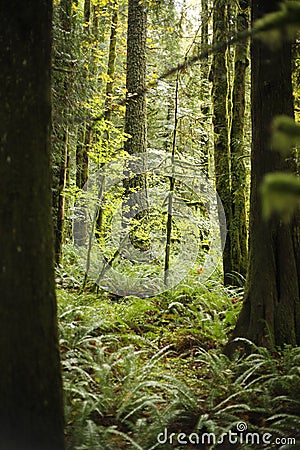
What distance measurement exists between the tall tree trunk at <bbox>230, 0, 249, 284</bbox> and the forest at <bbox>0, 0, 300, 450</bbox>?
3 cm

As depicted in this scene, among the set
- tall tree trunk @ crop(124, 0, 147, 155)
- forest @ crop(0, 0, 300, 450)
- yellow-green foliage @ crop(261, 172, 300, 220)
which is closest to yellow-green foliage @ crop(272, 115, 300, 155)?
forest @ crop(0, 0, 300, 450)

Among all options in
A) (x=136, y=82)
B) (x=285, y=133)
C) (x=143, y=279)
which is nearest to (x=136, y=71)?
(x=136, y=82)

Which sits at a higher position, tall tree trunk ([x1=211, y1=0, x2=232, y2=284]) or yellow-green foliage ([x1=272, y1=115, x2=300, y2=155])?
tall tree trunk ([x1=211, y1=0, x2=232, y2=284])

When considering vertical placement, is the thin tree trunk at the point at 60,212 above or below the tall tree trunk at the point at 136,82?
below

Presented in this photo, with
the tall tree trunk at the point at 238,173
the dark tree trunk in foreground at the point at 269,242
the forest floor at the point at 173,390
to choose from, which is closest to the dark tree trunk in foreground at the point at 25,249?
the forest floor at the point at 173,390

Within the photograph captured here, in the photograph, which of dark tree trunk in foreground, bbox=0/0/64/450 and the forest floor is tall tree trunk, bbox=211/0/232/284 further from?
dark tree trunk in foreground, bbox=0/0/64/450

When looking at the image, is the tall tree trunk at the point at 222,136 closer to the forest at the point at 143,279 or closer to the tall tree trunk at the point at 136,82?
the forest at the point at 143,279

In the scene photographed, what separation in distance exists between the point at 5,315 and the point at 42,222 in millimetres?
684

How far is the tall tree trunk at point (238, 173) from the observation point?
1064 centimetres

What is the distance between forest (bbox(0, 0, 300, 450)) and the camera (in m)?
3.34

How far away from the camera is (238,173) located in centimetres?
1104

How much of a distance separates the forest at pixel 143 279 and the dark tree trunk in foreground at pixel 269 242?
0.02 meters

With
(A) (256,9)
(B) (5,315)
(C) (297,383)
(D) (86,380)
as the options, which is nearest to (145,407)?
(D) (86,380)

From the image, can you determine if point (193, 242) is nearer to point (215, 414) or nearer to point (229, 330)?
point (229, 330)
